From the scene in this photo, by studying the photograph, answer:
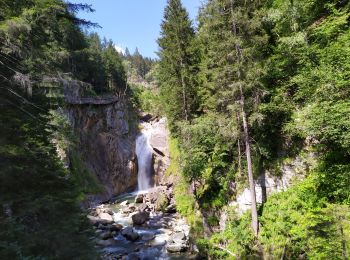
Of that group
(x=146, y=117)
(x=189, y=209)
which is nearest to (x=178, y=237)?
(x=189, y=209)

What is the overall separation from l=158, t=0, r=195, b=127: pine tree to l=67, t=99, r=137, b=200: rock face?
1658 cm

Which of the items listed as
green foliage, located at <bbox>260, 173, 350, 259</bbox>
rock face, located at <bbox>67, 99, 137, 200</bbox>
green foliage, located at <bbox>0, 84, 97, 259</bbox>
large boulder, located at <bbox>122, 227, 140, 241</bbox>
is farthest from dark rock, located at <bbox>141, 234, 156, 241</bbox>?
rock face, located at <bbox>67, 99, 137, 200</bbox>

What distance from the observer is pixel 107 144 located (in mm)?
40375

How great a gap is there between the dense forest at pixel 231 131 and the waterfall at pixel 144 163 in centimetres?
1955

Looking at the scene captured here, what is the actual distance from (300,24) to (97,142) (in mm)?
30449

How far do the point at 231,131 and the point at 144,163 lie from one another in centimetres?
2987

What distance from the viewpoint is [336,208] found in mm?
9031

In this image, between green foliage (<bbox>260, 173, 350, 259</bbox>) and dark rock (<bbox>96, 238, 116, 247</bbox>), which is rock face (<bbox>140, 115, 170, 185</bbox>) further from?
green foliage (<bbox>260, 173, 350, 259</bbox>)

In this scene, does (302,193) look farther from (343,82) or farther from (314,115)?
(343,82)

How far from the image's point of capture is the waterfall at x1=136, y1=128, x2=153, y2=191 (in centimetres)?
4228

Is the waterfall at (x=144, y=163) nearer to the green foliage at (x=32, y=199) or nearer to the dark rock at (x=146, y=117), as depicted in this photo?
the dark rock at (x=146, y=117)

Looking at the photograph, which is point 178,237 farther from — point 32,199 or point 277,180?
point 32,199

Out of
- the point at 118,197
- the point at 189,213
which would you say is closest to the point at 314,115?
the point at 189,213

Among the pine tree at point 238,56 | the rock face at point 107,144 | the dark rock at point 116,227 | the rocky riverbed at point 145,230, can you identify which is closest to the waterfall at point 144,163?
the rock face at point 107,144
